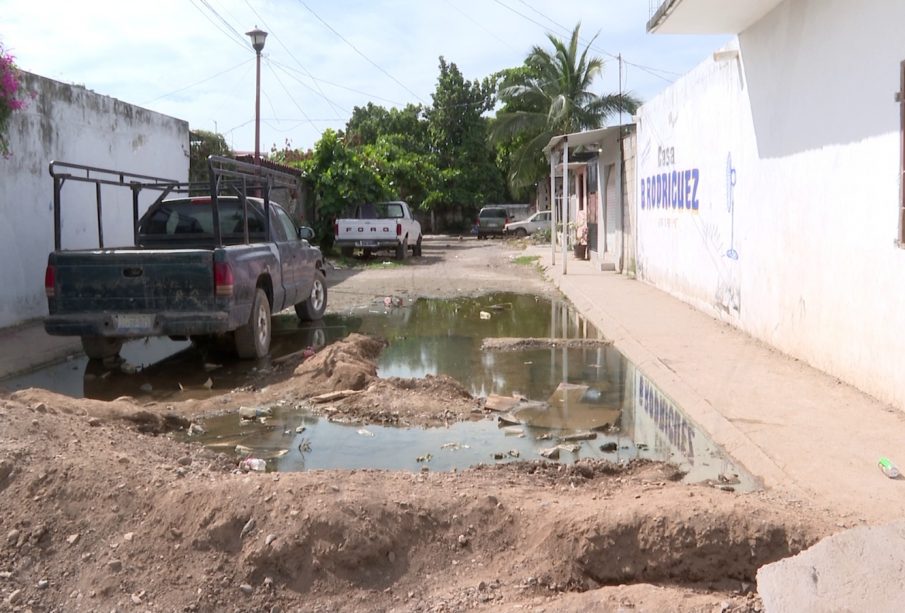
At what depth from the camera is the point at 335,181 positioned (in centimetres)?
2756

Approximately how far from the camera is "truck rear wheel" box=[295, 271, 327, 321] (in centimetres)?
1331

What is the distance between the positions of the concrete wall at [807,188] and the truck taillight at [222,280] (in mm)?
5891

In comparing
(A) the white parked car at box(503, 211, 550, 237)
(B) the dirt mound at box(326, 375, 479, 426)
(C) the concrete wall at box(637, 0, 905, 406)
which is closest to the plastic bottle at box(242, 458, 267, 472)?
(B) the dirt mound at box(326, 375, 479, 426)

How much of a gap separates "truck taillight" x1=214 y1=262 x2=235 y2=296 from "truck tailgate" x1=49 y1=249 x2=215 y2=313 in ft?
0.15

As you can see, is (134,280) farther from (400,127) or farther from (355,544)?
(400,127)

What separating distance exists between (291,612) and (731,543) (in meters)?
2.10

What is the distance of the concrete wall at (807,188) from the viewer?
7.30 metres

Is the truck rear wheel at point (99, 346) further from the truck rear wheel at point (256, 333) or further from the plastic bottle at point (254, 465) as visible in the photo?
the plastic bottle at point (254, 465)


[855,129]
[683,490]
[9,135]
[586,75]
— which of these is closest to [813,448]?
[683,490]

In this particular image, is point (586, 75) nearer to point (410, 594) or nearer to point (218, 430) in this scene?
point (218, 430)

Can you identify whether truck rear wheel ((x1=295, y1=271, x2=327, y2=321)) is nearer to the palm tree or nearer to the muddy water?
the muddy water

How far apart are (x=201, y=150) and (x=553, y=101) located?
19490mm

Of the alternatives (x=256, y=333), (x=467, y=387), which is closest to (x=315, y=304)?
(x=256, y=333)

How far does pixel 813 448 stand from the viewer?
6172 mm
